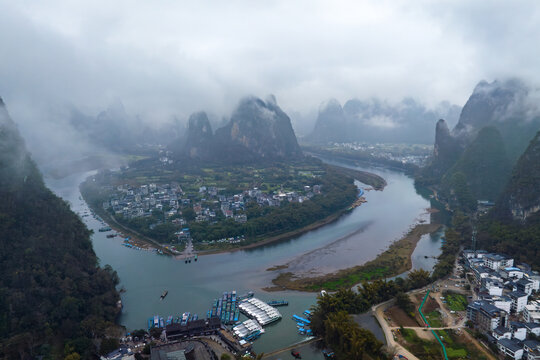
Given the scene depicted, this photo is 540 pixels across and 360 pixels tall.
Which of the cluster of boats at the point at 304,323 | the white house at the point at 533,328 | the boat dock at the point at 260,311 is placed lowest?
the cluster of boats at the point at 304,323

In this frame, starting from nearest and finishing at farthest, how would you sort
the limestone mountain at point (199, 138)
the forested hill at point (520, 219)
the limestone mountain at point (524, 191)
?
the forested hill at point (520, 219) → the limestone mountain at point (524, 191) → the limestone mountain at point (199, 138)

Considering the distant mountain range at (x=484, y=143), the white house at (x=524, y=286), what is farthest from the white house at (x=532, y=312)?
the distant mountain range at (x=484, y=143)

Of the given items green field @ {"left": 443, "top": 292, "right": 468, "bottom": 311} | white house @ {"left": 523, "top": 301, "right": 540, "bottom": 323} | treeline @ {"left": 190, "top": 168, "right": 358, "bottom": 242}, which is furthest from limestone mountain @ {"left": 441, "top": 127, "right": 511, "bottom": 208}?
white house @ {"left": 523, "top": 301, "right": 540, "bottom": 323}

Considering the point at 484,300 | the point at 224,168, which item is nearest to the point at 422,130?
the point at 224,168

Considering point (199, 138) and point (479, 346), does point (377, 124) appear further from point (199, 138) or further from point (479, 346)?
point (479, 346)

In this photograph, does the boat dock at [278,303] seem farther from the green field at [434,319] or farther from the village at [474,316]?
the green field at [434,319]

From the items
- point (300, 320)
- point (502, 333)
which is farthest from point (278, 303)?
point (502, 333)

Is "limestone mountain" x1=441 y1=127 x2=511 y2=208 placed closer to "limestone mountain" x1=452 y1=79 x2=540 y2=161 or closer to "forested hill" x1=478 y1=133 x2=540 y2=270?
"limestone mountain" x1=452 y1=79 x2=540 y2=161

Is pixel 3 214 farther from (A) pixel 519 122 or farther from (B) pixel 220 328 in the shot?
(A) pixel 519 122
